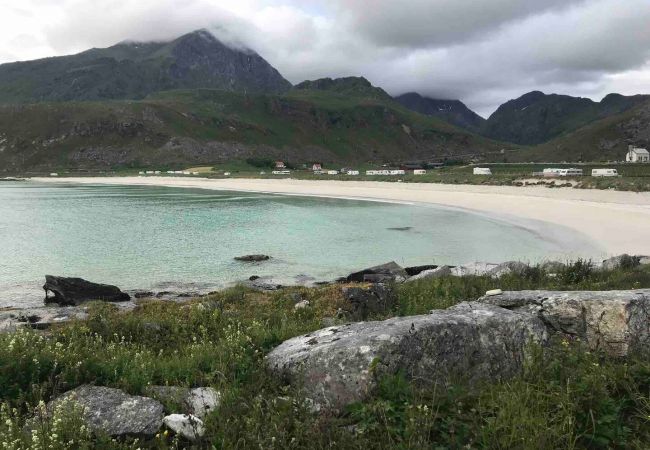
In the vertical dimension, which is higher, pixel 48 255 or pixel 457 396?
pixel 457 396

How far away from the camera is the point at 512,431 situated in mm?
4199

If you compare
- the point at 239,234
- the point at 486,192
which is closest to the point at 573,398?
the point at 239,234

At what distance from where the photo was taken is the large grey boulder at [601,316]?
6.27 m

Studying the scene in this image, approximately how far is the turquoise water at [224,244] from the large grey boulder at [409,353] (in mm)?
15708

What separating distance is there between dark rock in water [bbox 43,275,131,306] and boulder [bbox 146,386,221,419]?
12859 millimetres

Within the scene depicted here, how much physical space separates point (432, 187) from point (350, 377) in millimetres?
83981

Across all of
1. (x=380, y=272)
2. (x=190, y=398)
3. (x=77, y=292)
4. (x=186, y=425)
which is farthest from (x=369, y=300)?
(x=77, y=292)

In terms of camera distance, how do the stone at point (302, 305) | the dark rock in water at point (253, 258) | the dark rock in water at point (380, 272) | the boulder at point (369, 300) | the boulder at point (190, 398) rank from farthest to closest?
the dark rock in water at point (253, 258) → the dark rock in water at point (380, 272) → the stone at point (302, 305) → the boulder at point (369, 300) → the boulder at point (190, 398)

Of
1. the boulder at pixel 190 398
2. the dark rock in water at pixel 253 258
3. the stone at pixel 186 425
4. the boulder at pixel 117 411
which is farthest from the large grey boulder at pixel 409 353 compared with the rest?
the dark rock in water at pixel 253 258

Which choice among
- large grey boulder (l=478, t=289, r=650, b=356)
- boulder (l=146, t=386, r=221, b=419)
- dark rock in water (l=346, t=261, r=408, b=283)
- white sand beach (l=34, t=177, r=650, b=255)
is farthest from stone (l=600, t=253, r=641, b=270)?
boulder (l=146, t=386, r=221, b=419)

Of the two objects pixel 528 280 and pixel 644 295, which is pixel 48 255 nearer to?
pixel 528 280

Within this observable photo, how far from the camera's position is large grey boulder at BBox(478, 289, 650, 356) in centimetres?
627

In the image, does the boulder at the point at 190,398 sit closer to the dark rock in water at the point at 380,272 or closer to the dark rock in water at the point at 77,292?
the dark rock in water at the point at 77,292

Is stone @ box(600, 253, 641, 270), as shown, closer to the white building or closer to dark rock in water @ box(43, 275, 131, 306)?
dark rock in water @ box(43, 275, 131, 306)
